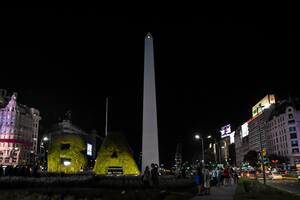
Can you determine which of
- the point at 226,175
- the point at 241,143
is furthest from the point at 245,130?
the point at 226,175

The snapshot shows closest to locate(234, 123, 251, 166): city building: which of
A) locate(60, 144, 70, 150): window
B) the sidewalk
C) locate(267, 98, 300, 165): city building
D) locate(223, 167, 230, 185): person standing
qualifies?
locate(267, 98, 300, 165): city building

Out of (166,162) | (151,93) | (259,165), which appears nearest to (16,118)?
(166,162)

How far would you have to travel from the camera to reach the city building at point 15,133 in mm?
108938

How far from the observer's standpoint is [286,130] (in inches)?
4412

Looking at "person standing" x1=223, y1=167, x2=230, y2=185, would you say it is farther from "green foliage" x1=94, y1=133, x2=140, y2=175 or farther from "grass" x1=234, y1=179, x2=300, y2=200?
"grass" x1=234, y1=179, x2=300, y2=200

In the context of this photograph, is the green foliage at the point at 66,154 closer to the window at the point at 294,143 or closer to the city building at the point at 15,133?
the city building at the point at 15,133

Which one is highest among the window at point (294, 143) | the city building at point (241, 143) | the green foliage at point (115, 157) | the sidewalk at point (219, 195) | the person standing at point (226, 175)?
the city building at point (241, 143)

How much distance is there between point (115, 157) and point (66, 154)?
4.85 metres

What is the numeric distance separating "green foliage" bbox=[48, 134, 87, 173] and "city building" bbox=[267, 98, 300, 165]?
91299 mm

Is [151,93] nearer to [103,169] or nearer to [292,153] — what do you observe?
[103,169]

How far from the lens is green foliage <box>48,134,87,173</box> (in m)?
32.1

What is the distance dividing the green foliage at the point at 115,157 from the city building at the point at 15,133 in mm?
86572

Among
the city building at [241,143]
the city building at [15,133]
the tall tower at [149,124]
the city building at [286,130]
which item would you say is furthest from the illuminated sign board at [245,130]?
the tall tower at [149,124]

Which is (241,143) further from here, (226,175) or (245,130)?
(226,175)
